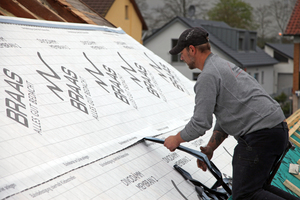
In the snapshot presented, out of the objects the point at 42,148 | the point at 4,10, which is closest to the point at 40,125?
the point at 42,148

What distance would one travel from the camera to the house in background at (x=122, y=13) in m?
18.1

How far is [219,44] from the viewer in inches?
821

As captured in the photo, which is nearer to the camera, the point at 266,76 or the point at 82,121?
the point at 82,121

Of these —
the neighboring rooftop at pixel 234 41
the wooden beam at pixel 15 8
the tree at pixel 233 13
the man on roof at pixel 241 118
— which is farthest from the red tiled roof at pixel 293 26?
the tree at pixel 233 13

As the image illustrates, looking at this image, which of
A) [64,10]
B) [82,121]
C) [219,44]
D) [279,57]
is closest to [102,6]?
[219,44]

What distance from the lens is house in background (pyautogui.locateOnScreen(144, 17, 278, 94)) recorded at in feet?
68.2

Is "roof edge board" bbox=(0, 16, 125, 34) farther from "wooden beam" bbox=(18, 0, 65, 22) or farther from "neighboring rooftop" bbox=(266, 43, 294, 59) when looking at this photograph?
"neighboring rooftop" bbox=(266, 43, 294, 59)

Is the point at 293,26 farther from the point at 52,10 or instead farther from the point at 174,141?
the point at 174,141

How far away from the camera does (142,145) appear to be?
97.7 inches

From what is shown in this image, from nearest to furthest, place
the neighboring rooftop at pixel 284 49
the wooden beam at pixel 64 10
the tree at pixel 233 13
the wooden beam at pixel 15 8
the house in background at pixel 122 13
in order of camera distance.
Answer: the wooden beam at pixel 15 8, the wooden beam at pixel 64 10, the house in background at pixel 122 13, the neighboring rooftop at pixel 284 49, the tree at pixel 233 13

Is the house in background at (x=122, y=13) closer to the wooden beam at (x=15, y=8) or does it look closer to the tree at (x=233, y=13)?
the wooden beam at (x=15, y=8)

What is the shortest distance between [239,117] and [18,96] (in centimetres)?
148

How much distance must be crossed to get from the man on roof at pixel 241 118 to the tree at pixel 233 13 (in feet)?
115

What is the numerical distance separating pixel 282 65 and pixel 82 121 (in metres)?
27.5
